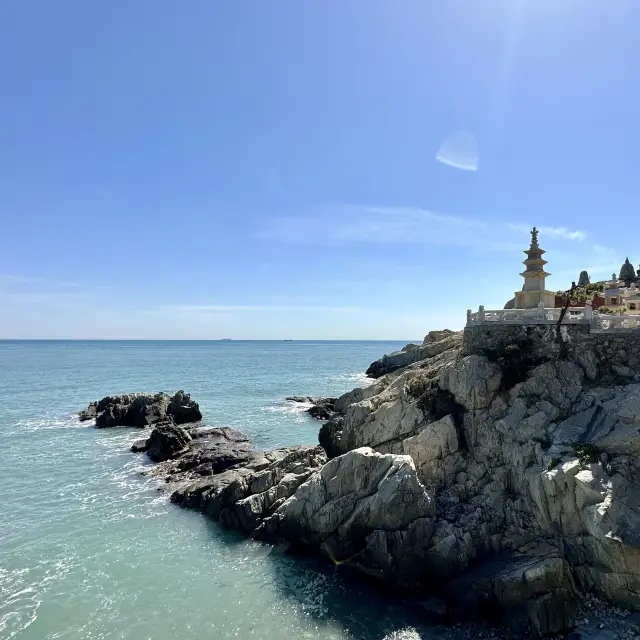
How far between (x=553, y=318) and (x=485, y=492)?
1049cm

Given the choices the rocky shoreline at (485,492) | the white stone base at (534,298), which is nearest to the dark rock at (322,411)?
the rocky shoreline at (485,492)

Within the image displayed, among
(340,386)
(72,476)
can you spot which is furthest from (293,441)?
(340,386)

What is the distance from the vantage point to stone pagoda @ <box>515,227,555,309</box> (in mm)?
29578

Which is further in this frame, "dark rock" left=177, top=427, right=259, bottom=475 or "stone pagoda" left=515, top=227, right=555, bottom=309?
"dark rock" left=177, top=427, right=259, bottom=475

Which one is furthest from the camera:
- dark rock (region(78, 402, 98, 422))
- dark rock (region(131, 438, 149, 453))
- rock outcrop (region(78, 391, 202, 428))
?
dark rock (region(78, 402, 98, 422))

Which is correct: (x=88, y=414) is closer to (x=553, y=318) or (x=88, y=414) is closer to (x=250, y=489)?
(x=250, y=489)

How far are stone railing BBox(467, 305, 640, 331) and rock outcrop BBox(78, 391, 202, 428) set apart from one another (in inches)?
1347

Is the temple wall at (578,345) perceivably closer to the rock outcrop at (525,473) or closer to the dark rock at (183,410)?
the rock outcrop at (525,473)

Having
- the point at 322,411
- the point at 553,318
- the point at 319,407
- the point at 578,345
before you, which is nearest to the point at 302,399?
the point at 319,407

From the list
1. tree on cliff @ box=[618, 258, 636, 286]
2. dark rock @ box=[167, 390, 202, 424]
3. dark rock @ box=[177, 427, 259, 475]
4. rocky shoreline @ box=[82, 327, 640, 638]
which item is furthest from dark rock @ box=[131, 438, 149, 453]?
tree on cliff @ box=[618, 258, 636, 286]

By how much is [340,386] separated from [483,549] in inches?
2428

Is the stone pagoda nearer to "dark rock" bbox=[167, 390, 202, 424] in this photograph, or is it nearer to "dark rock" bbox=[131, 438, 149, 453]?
"dark rock" bbox=[131, 438, 149, 453]

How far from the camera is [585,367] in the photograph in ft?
74.0

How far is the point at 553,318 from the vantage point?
24.3 metres
